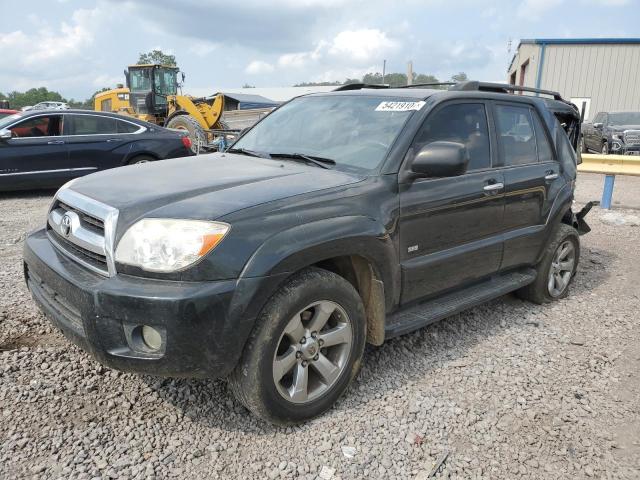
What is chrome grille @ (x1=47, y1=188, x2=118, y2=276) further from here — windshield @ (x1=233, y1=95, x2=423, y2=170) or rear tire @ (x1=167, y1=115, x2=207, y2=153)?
rear tire @ (x1=167, y1=115, x2=207, y2=153)

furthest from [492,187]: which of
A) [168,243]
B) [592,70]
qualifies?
[592,70]

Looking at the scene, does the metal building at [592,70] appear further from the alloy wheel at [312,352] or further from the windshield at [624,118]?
the alloy wheel at [312,352]

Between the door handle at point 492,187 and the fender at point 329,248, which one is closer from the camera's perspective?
the fender at point 329,248

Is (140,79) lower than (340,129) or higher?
higher

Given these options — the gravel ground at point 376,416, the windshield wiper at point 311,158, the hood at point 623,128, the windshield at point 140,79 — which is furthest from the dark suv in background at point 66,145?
the hood at point 623,128

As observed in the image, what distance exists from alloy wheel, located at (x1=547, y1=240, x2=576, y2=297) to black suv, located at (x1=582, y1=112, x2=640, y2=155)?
12734mm

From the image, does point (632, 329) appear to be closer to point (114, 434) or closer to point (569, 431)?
point (569, 431)

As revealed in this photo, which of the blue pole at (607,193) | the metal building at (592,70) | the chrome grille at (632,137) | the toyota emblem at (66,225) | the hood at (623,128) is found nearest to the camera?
the toyota emblem at (66,225)

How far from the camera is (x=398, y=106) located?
3445mm

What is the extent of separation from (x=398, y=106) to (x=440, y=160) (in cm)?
67

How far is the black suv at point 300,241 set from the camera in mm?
2324

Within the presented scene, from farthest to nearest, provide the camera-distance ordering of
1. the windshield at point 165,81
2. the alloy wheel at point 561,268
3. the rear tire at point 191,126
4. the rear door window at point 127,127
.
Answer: the windshield at point 165,81
the rear tire at point 191,126
the rear door window at point 127,127
the alloy wheel at point 561,268

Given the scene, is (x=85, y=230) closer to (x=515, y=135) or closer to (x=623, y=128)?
(x=515, y=135)

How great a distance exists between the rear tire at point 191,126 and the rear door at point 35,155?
201 inches
